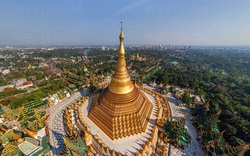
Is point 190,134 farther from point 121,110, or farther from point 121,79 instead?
point 121,79

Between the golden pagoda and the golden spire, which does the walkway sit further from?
the golden spire

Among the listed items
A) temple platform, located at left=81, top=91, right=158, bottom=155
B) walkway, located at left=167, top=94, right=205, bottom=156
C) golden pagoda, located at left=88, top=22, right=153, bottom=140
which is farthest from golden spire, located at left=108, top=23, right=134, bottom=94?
walkway, located at left=167, top=94, right=205, bottom=156

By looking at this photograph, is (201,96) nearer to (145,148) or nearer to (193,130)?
(193,130)

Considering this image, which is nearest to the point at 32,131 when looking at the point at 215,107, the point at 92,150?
the point at 92,150

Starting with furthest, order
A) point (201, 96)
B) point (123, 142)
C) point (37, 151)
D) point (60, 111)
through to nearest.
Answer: point (201, 96), point (60, 111), point (123, 142), point (37, 151)

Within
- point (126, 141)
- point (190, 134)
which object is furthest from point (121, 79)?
point (190, 134)

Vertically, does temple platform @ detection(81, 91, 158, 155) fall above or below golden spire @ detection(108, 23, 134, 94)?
below

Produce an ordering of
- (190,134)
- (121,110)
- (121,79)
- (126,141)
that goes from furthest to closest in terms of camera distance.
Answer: (190,134)
(121,79)
(121,110)
(126,141)

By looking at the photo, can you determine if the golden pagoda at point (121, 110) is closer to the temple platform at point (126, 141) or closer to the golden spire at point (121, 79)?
the golden spire at point (121, 79)
